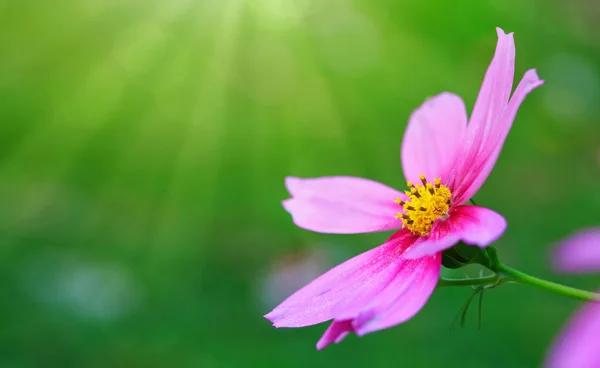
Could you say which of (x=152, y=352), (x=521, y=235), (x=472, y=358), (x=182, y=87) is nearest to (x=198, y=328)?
(x=152, y=352)

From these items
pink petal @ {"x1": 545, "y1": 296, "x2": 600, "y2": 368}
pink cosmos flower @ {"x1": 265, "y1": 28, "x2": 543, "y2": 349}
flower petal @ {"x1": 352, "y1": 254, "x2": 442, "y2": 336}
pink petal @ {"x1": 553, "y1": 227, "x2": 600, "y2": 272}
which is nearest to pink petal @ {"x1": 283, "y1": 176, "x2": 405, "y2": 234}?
pink cosmos flower @ {"x1": 265, "y1": 28, "x2": 543, "y2": 349}

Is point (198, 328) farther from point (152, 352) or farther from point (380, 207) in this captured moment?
point (380, 207)

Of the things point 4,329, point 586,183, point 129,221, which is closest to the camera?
point 4,329

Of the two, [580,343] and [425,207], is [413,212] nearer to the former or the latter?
[425,207]

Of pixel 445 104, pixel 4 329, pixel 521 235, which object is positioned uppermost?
pixel 445 104

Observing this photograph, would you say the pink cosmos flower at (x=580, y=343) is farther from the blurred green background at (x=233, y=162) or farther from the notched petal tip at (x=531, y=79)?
the blurred green background at (x=233, y=162)

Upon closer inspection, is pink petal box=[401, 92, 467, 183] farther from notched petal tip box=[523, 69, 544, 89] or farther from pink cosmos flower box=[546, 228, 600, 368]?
pink cosmos flower box=[546, 228, 600, 368]

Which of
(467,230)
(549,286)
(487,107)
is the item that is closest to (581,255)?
(549,286)
